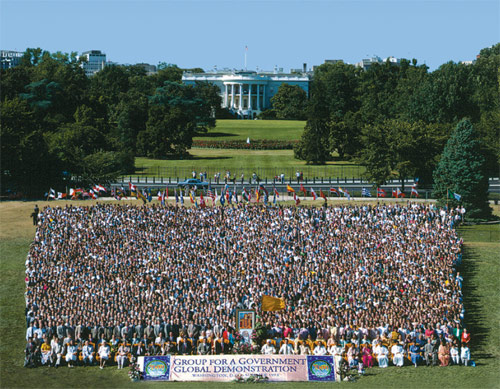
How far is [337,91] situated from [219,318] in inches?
4561

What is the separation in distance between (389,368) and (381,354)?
684mm

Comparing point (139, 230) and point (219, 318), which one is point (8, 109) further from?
point (219, 318)

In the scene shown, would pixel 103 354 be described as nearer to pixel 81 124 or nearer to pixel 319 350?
pixel 319 350

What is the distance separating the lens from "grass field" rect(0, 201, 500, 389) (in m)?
31.2

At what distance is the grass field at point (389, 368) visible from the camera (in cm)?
3125

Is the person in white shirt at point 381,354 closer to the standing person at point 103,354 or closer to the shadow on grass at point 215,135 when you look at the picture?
the standing person at point 103,354

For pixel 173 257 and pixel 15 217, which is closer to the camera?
pixel 173 257

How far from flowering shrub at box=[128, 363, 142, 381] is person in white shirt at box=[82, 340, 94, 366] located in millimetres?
2274

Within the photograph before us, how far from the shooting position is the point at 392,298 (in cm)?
3628

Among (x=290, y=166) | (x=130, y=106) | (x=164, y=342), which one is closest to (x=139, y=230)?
(x=164, y=342)

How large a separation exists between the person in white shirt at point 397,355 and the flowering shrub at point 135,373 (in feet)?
34.7

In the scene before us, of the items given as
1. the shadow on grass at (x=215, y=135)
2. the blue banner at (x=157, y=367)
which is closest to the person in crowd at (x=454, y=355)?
the blue banner at (x=157, y=367)

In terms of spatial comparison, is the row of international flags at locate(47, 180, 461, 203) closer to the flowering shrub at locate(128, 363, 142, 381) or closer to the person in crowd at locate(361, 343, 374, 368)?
the flowering shrub at locate(128, 363, 142, 381)

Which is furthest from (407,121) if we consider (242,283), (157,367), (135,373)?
(135,373)
